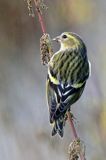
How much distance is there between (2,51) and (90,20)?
1.79 ft

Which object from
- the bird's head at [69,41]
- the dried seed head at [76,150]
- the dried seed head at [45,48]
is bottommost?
the dried seed head at [76,150]

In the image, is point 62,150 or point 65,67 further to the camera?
point 62,150

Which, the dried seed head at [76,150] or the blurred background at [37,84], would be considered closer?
the dried seed head at [76,150]

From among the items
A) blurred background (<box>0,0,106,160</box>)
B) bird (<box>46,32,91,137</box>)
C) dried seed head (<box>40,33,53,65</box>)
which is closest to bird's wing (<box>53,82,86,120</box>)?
bird (<box>46,32,91,137</box>)

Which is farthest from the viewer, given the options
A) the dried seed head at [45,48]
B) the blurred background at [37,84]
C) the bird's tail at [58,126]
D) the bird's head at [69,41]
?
the blurred background at [37,84]

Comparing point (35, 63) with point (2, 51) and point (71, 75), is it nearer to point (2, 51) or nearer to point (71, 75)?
point (2, 51)

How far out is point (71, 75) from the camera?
98.5 inches

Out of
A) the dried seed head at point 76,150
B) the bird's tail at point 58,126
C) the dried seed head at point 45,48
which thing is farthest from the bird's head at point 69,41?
the dried seed head at point 76,150

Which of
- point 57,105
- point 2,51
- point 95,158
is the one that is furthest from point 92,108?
point 57,105

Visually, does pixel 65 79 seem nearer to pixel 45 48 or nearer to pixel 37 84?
pixel 45 48

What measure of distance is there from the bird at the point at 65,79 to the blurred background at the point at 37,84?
581 millimetres

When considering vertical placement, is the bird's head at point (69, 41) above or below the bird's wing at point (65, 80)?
above

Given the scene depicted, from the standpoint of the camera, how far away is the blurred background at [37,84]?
343 centimetres

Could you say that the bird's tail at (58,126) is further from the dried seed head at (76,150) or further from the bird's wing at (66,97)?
the dried seed head at (76,150)
